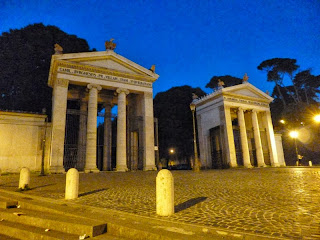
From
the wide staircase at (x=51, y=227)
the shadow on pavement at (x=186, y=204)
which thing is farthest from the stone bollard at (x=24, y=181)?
the shadow on pavement at (x=186, y=204)

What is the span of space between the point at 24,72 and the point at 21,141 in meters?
12.9

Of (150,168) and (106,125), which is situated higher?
(106,125)

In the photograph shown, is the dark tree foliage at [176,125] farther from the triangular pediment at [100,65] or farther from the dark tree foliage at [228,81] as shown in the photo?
the triangular pediment at [100,65]

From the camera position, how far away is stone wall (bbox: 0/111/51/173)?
1797cm

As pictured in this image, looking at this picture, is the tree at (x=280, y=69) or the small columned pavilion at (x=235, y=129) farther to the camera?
the tree at (x=280, y=69)

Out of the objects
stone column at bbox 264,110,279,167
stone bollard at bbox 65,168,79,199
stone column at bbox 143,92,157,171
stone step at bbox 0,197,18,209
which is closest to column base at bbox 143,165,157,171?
stone column at bbox 143,92,157,171

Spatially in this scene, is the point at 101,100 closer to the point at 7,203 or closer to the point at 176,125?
the point at 176,125

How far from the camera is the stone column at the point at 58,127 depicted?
54.3 ft

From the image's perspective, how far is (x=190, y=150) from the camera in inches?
1393

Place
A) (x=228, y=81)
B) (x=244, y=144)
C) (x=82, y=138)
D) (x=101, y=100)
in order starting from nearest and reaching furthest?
(x=82, y=138) < (x=101, y=100) < (x=244, y=144) < (x=228, y=81)

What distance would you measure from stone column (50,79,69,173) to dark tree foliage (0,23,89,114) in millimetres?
10982

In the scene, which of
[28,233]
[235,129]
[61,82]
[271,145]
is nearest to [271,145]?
[271,145]

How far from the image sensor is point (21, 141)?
Result: 18.6 meters

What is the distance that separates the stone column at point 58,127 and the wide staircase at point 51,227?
40.8 ft
